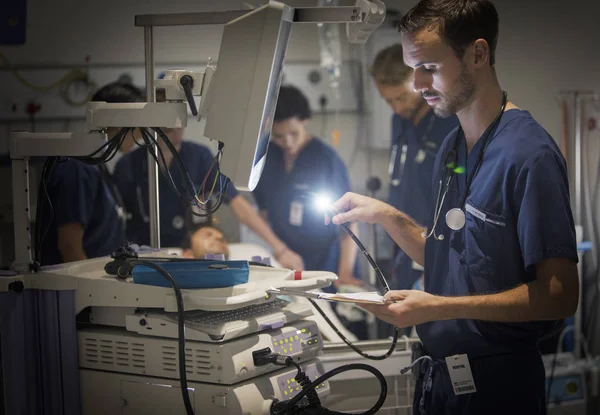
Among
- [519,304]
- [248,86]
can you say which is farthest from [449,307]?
[248,86]

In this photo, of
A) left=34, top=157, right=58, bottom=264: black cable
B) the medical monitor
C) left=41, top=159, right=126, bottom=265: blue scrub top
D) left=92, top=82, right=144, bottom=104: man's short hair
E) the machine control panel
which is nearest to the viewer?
the medical monitor

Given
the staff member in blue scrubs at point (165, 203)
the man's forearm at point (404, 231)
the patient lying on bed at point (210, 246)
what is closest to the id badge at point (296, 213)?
the staff member in blue scrubs at point (165, 203)

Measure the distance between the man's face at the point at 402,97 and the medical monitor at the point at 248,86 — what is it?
7.38 feet

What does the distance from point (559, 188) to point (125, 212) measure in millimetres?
2429

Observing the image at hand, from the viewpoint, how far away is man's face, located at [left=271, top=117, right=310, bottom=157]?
3.62m

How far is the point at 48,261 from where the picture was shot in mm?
3059

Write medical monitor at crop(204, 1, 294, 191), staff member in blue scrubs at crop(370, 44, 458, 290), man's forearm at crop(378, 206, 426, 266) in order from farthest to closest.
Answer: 1. staff member in blue scrubs at crop(370, 44, 458, 290)
2. man's forearm at crop(378, 206, 426, 266)
3. medical monitor at crop(204, 1, 294, 191)

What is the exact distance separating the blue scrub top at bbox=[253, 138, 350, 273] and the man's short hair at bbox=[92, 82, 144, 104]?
743 millimetres

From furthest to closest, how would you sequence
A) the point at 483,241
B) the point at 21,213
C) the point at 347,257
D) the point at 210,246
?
the point at 347,257 → the point at 210,246 → the point at 21,213 → the point at 483,241

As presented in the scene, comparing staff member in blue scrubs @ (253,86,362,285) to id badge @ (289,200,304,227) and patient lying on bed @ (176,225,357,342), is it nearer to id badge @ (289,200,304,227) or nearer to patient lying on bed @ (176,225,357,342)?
id badge @ (289,200,304,227)

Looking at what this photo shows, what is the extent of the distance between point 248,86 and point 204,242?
2.14m

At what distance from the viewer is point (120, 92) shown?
10.9 ft

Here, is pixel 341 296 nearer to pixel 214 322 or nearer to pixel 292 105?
pixel 214 322

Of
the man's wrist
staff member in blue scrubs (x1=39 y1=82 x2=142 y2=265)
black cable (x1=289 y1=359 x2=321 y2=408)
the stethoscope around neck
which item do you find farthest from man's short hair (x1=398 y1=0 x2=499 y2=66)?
staff member in blue scrubs (x1=39 y1=82 x2=142 y2=265)
